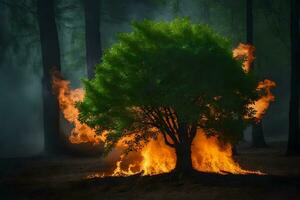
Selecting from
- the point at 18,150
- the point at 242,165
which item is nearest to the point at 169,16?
the point at 18,150

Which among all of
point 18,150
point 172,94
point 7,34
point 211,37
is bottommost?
point 18,150

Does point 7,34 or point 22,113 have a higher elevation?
point 7,34

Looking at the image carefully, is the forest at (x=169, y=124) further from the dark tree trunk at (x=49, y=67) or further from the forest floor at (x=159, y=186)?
the dark tree trunk at (x=49, y=67)

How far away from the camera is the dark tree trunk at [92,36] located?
2595 centimetres

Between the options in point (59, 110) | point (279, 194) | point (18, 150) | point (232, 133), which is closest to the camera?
point (279, 194)

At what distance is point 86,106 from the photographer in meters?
15.3

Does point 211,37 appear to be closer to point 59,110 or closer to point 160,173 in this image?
point 160,173

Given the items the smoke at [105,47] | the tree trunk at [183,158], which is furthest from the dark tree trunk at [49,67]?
the tree trunk at [183,158]

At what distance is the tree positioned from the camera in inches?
558

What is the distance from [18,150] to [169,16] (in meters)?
16.5

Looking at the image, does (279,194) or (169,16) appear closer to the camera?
(279,194)

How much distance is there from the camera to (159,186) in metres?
14.0

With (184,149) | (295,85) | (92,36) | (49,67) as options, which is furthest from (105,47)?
(184,149)

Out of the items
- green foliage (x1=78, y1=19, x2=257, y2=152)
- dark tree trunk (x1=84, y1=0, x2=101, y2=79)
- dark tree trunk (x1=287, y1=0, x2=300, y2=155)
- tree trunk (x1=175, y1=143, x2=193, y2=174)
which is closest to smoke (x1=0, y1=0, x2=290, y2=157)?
dark tree trunk (x1=84, y1=0, x2=101, y2=79)
